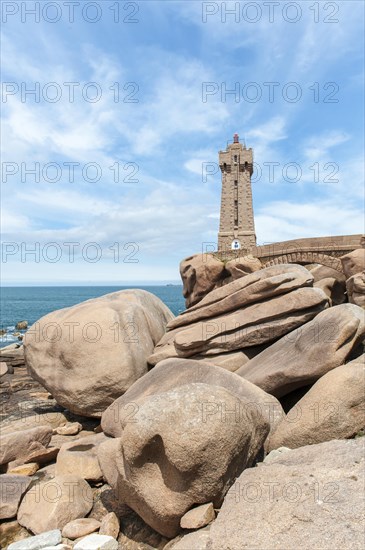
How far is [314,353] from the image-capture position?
848 cm

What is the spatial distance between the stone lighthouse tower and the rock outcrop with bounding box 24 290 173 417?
26752 mm

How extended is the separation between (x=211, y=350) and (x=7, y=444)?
5792 mm

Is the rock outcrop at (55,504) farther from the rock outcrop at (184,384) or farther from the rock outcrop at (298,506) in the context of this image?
the rock outcrop at (298,506)

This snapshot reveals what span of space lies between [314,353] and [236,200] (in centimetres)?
3227

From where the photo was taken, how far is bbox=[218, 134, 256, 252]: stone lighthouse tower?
125 feet

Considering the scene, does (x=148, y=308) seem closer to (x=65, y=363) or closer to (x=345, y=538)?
(x=65, y=363)

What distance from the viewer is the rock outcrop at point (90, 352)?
34.7 feet

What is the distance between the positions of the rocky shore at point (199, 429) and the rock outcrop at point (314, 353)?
0.11 ft

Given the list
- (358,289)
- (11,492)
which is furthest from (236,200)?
(11,492)

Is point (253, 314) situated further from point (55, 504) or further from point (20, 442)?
point (20, 442)

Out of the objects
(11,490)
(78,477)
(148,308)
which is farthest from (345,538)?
(148,308)

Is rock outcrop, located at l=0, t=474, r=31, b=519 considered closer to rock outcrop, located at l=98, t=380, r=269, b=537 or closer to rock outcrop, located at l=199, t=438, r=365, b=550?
rock outcrop, located at l=98, t=380, r=269, b=537

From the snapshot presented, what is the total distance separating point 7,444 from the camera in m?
8.70

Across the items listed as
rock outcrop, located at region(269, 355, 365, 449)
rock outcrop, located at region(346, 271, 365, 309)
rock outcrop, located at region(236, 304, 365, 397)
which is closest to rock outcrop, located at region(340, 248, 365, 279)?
rock outcrop, located at region(346, 271, 365, 309)
